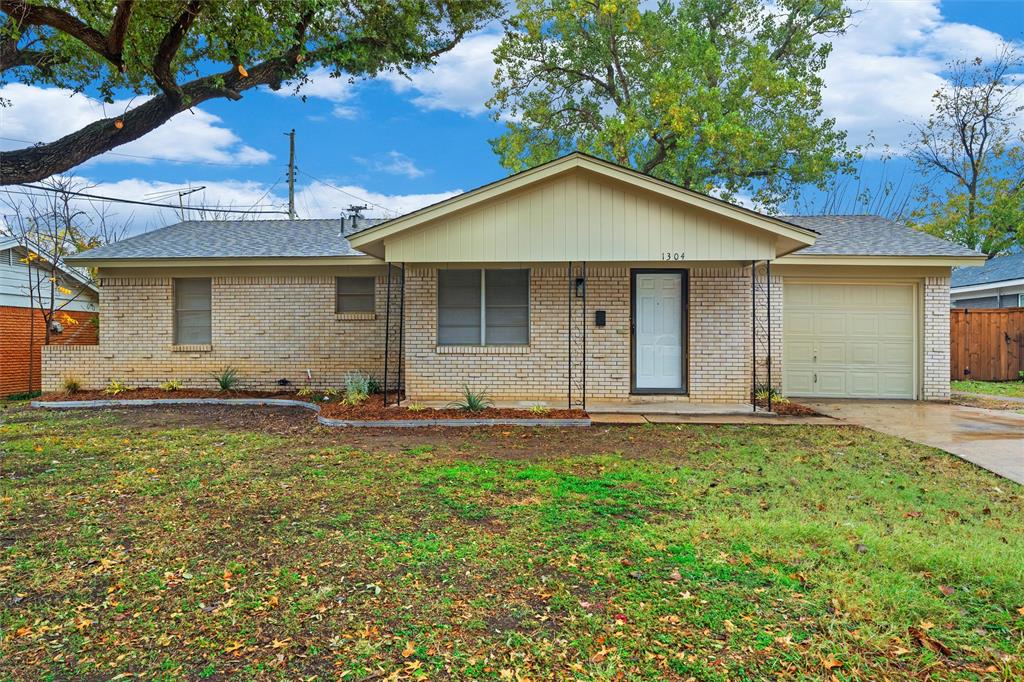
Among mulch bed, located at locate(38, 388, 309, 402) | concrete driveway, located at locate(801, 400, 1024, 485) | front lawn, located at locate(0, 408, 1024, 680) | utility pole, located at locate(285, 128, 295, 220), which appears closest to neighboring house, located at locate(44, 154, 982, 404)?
mulch bed, located at locate(38, 388, 309, 402)

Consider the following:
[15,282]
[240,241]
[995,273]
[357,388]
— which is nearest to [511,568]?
[357,388]

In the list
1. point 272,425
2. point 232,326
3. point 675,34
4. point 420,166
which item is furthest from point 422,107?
point 272,425

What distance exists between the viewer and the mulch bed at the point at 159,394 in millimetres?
10719

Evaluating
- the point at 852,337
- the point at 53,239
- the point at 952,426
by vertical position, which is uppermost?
the point at 53,239

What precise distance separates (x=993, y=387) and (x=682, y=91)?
1176 cm

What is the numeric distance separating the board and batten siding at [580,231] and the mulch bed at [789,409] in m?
2.61

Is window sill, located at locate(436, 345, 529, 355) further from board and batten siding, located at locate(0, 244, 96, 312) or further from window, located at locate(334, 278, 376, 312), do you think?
board and batten siding, located at locate(0, 244, 96, 312)

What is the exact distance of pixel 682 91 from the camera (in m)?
17.0

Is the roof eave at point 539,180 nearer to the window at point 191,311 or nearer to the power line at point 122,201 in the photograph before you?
the window at point 191,311

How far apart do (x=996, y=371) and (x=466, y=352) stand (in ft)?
51.1

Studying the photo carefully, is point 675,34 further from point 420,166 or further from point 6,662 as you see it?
point 6,662

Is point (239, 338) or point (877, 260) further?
point (239, 338)

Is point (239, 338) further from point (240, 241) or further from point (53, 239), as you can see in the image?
point (53, 239)

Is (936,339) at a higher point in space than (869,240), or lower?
lower
